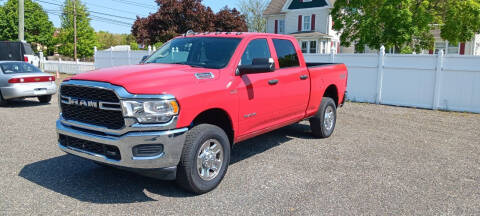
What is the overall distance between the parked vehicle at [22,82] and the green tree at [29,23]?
49.4 meters

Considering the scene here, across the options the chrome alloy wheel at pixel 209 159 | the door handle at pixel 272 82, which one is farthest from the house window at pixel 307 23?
the chrome alloy wheel at pixel 209 159

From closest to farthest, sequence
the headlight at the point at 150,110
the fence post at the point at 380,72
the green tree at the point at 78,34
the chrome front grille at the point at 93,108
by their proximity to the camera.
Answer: the headlight at the point at 150,110
the chrome front grille at the point at 93,108
the fence post at the point at 380,72
the green tree at the point at 78,34

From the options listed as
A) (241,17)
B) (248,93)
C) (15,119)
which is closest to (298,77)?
(248,93)

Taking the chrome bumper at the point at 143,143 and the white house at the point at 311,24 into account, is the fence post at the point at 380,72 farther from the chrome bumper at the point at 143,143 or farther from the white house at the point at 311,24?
the white house at the point at 311,24

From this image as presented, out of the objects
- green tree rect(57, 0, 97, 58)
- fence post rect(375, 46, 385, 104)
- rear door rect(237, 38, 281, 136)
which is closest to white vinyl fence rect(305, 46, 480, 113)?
fence post rect(375, 46, 385, 104)

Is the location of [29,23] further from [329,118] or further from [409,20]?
[329,118]

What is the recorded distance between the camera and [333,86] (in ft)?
25.8

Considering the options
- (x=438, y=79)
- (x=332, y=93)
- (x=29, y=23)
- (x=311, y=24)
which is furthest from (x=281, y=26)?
(x=29, y=23)

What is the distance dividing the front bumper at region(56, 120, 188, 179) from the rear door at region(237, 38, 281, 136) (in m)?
1.16

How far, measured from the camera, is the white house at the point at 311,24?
3288cm

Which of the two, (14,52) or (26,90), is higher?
(14,52)

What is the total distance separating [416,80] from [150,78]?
10154 millimetres

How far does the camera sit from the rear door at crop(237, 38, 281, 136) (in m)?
5.08

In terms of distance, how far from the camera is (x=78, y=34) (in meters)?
59.1
